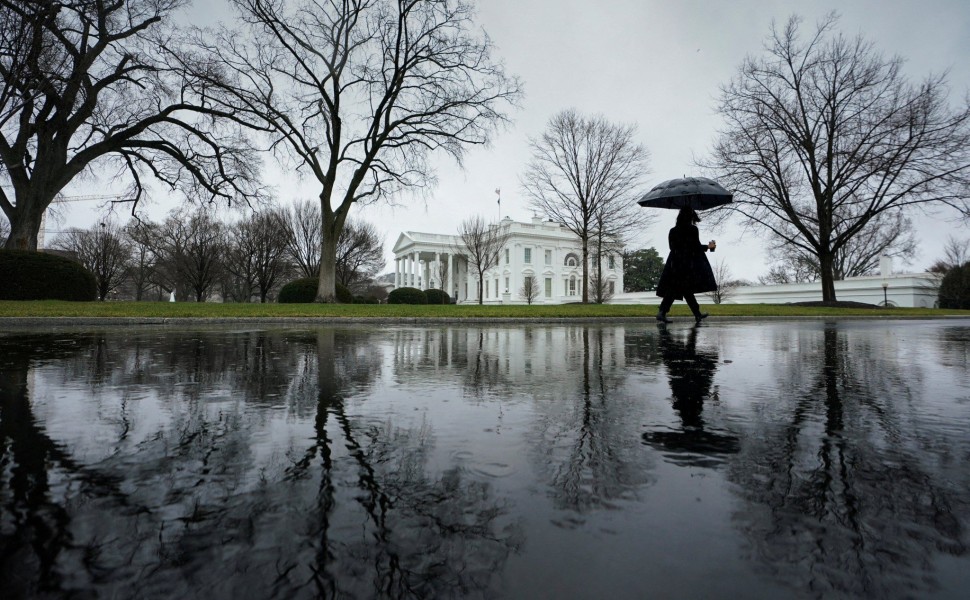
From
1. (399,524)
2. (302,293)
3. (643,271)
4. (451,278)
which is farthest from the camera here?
(643,271)

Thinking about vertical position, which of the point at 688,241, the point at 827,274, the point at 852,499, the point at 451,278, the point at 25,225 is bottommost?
the point at 852,499

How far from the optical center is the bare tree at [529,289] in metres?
61.9

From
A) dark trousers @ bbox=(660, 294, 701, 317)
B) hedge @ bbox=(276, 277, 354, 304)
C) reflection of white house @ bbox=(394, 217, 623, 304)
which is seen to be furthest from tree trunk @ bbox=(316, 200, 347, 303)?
reflection of white house @ bbox=(394, 217, 623, 304)

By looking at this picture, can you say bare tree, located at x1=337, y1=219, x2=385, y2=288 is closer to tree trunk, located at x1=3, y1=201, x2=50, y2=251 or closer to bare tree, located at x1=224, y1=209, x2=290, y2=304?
bare tree, located at x1=224, y1=209, x2=290, y2=304

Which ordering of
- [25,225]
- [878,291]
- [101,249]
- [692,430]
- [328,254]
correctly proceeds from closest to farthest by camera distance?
1. [692,430]
2. [25,225]
3. [328,254]
4. [878,291]
5. [101,249]

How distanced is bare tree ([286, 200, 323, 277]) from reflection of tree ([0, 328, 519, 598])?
43990 millimetres

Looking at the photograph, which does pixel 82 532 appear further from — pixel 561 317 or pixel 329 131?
pixel 329 131

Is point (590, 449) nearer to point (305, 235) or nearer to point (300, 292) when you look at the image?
point (300, 292)

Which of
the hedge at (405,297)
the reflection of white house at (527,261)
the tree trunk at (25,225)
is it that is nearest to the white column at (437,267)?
the reflection of white house at (527,261)

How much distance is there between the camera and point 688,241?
8555 mm

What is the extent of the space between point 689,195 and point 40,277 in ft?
70.1

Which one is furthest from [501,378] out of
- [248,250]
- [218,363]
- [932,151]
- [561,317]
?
[248,250]

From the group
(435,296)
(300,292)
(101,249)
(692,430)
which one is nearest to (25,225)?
(300,292)

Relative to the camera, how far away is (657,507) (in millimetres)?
1580
